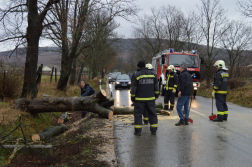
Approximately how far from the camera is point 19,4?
10.2 metres

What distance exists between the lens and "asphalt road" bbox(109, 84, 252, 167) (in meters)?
4.32

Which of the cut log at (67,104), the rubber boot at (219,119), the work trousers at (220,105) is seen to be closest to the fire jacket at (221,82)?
the work trousers at (220,105)

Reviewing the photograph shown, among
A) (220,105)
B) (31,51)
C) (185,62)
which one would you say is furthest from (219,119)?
(185,62)

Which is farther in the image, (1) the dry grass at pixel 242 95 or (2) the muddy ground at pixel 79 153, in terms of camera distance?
(1) the dry grass at pixel 242 95

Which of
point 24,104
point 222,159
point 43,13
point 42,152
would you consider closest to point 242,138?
point 222,159

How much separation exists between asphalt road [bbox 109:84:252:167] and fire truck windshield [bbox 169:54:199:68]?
8697mm

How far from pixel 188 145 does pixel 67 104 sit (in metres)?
4.12

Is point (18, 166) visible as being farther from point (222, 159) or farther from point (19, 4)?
point (19, 4)

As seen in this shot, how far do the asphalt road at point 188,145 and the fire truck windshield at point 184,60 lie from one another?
870cm

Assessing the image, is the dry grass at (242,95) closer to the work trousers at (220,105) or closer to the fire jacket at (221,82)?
the work trousers at (220,105)

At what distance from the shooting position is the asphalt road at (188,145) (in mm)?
4316

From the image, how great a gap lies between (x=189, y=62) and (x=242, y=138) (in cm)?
1074

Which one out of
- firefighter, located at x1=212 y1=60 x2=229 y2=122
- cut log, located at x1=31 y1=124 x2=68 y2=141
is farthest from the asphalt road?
cut log, located at x1=31 y1=124 x2=68 y2=141

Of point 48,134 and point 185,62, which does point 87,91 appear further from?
point 185,62
